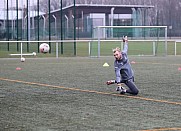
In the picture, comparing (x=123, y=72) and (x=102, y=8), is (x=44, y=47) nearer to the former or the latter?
(x=123, y=72)

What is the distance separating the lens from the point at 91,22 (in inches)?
1906

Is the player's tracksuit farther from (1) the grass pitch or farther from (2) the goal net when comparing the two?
(2) the goal net

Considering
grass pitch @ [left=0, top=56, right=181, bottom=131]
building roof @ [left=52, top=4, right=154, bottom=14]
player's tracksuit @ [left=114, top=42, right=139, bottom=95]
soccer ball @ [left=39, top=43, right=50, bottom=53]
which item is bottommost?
grass pitch @ [left=0, top=56, right=181, bottom=131]

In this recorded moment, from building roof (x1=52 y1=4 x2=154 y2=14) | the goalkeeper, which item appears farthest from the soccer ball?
building roof (x1=52 y1=4 x2=154 y2=14)

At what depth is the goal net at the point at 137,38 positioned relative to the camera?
32.8m

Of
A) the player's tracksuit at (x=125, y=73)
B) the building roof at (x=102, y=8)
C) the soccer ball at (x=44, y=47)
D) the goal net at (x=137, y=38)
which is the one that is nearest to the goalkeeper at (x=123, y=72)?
the player's tracksuit at (x=125, y=73)

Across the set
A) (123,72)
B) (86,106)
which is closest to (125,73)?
(123,72)

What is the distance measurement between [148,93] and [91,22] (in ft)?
123

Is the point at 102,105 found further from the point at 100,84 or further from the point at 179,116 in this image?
the point at 100,84

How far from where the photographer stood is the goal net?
3278cm

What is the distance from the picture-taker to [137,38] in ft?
113

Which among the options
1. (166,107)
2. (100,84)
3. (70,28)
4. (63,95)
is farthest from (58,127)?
(70,28)

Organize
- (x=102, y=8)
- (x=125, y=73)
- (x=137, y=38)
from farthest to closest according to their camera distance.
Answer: (x=102, y=8)
(x=137, y=38)
(x=125, y=73)

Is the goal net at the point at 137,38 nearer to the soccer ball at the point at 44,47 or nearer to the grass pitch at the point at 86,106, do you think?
the soccer ball at the point at 44,47
